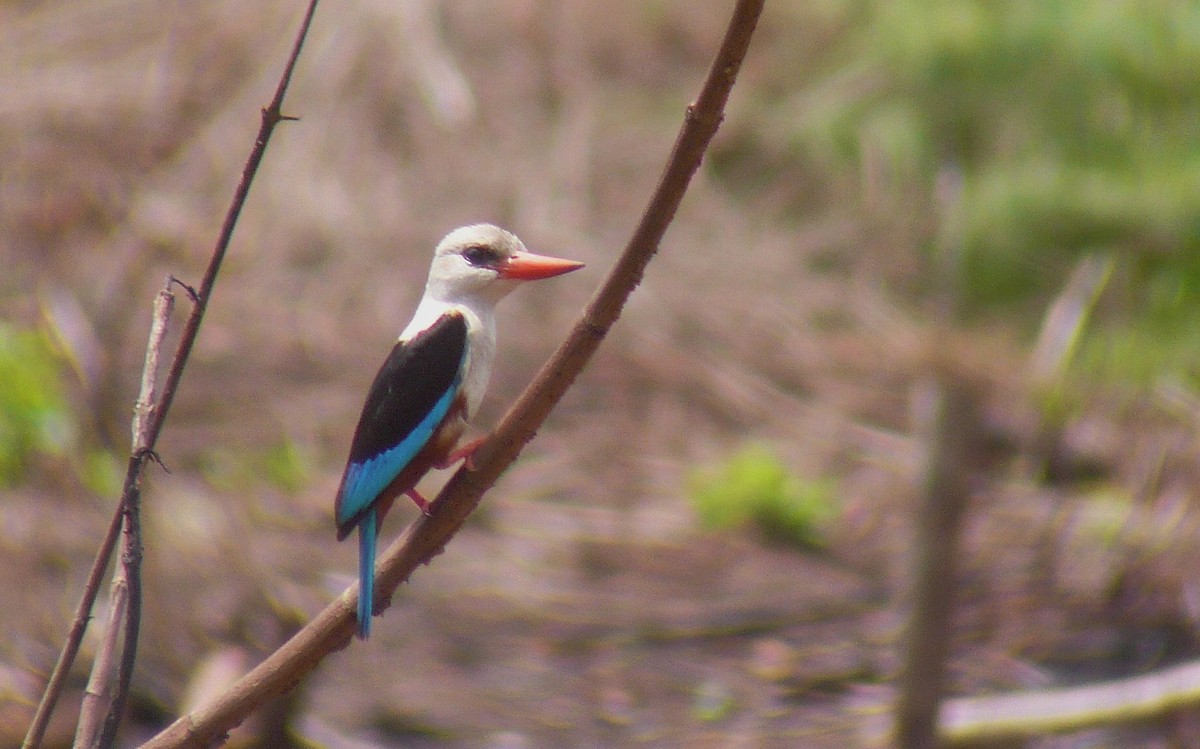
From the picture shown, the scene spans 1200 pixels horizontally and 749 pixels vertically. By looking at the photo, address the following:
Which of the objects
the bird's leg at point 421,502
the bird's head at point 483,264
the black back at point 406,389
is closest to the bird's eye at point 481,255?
the bird's head at point 483,264

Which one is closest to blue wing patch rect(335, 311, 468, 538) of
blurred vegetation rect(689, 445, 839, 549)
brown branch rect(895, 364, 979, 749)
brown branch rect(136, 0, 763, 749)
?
brown branch rect(136, 0, 763, 749)

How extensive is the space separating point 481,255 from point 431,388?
217 millimetres

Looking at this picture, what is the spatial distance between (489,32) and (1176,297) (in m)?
5.26

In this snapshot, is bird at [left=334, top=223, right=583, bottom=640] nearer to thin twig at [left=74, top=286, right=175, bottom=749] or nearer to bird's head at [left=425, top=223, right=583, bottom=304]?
bird's head at [left=425, top=223, right=583, bottom=304]

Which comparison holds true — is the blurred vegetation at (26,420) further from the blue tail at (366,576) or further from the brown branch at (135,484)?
the brown branch at (135,484)

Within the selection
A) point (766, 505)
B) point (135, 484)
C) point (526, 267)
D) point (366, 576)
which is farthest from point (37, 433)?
point (135, 484)

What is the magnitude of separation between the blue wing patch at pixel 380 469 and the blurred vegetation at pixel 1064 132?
1755 mm

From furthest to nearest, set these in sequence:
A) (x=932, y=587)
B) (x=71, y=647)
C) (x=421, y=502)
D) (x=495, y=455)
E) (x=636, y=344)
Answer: (x=636, y=344) < (x=932, y=587) < (x=421, y=502) < (x=495, y=455) < (x=71, y=647)

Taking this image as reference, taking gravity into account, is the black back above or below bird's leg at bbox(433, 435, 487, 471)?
above

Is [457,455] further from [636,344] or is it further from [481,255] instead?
[636,344]

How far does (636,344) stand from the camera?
641 cm

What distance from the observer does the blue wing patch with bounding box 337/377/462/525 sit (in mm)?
2023

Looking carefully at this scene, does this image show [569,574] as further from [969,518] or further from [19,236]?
[19,236]

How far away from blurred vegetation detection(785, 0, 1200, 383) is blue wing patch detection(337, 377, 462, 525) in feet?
5.76
